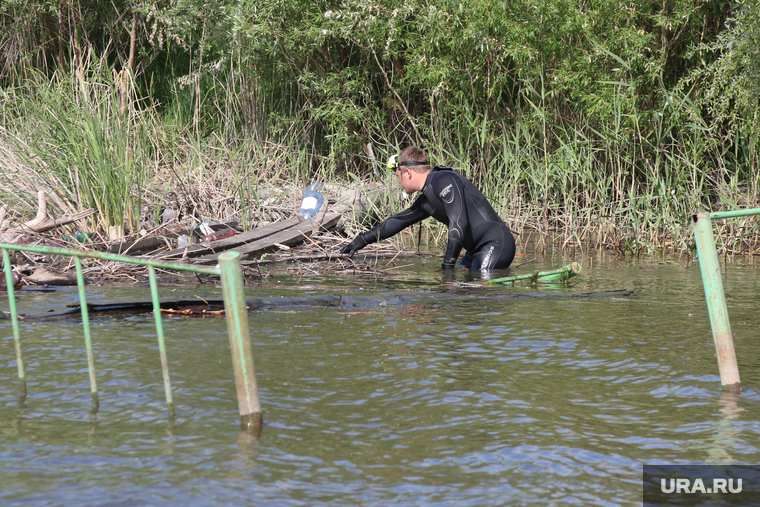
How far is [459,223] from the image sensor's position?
341 inches

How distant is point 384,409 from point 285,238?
19.1ft

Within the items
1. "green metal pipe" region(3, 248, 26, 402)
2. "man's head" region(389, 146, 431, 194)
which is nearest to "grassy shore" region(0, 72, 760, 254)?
"man's head" region(389, 146, 431, 194)

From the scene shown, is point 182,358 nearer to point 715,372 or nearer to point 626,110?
point 715,372

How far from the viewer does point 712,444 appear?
11.8ft

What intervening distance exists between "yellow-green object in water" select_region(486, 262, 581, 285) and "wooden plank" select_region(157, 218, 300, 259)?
2.99 m

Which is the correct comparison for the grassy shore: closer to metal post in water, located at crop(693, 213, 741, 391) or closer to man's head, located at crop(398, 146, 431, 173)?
man's head, located at crop(398, 146, 431, 173)

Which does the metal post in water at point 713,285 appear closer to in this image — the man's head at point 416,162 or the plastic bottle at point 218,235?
the man's head at point 416,162

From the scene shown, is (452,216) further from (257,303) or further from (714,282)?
(714,282)

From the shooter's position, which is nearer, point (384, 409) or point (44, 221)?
point (384, 409)

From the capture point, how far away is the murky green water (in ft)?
10.5

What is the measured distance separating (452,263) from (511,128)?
438 centimetres

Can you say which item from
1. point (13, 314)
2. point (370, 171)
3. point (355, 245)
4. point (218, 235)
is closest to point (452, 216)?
point (355, 245)

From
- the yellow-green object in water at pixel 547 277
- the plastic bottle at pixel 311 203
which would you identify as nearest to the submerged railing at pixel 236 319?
the yellow-green object in water at pixel 547 277

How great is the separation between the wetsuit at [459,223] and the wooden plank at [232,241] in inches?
49.1
